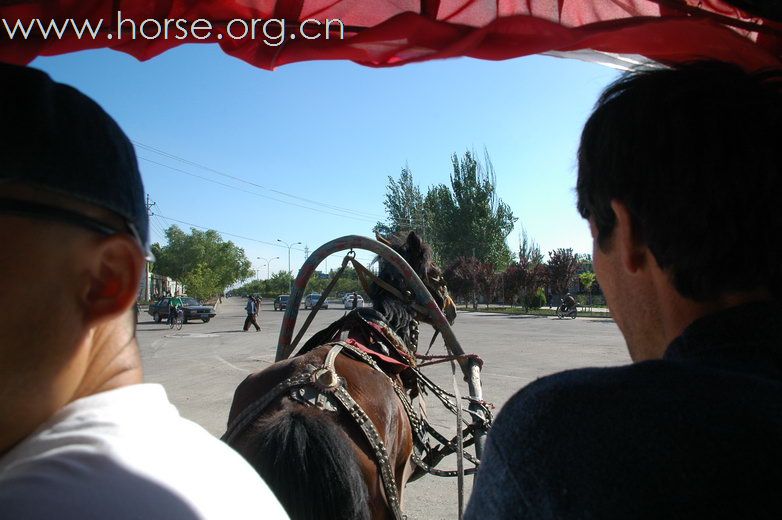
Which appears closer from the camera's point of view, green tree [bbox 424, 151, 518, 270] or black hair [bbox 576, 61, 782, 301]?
black hair [bbox 576, 61, 782, 301]

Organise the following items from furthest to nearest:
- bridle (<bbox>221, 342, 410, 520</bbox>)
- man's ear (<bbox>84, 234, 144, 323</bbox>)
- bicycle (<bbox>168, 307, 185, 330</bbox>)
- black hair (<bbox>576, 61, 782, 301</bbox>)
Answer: bicycle (<bbox>168, 307, 185, 330</bbox>), bridle (<bbox>221, 342, 410, 520</bbox>), black hair (<bbox>576, 61, 782, 301</bbox>), man's ear (<bbox>84, 234, 144, 323</bbox>)

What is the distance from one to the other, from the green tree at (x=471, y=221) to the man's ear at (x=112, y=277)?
45.3 m

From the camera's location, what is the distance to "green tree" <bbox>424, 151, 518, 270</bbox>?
151 ft

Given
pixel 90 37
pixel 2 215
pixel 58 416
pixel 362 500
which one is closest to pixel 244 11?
pixel 90 37

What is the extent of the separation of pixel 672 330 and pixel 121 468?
0.95 meters

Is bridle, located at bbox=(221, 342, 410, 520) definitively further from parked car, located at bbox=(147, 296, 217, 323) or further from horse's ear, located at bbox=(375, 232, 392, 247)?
parked car, located at bbox=(147, 296, 217, 323)

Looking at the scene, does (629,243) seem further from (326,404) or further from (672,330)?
(326,404)

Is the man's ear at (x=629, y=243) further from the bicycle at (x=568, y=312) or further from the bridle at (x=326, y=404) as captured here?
the bicycle at (x=568, y=312)

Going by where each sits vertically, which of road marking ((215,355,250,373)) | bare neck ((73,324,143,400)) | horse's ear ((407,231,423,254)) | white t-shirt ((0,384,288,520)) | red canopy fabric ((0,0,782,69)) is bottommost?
road marking ((215,355,250,373))

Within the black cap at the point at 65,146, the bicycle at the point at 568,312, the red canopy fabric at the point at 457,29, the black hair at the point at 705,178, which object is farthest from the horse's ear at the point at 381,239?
the bicycle at the point at 568,312

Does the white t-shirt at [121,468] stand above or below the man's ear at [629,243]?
below

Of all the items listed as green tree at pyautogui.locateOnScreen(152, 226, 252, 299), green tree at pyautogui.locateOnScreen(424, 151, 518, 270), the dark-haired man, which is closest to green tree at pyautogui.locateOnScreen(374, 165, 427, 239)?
green tree at pyautogui.locateOnScreen(424, 151, 518, 270)

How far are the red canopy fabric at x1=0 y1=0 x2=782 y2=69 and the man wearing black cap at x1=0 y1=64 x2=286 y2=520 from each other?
0.99 m

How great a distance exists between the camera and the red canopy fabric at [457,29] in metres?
1.71
